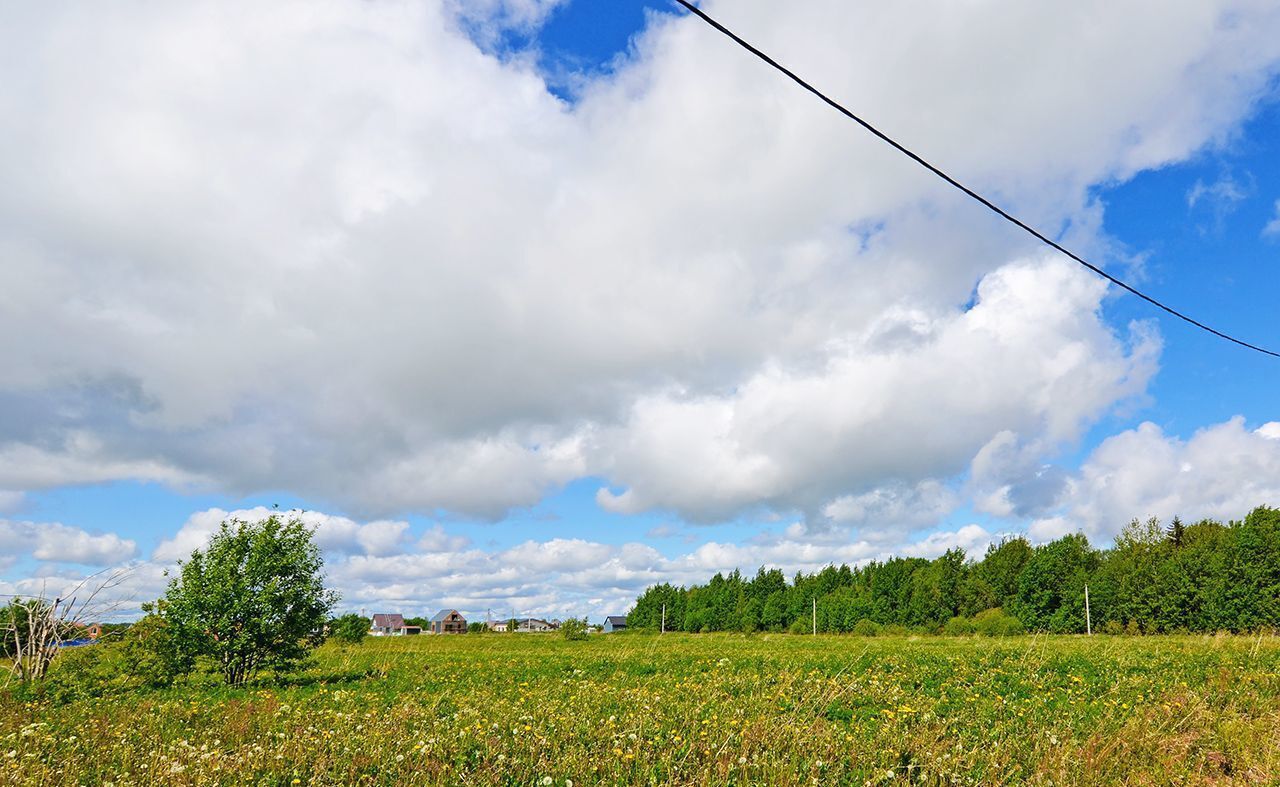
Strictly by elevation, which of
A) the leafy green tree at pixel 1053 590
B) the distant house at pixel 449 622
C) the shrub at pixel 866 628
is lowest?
the distant house at pixel 449 622

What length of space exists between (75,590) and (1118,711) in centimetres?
1782

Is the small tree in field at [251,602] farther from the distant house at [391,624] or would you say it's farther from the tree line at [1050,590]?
the distant house at [391,624]

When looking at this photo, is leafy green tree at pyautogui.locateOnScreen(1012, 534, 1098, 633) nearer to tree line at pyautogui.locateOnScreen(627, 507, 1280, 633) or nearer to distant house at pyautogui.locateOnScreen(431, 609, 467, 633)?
tree line at pyautogui.locateOnScreen(627, 507, 1280, 633)

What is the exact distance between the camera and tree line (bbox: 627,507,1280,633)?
1834 inches

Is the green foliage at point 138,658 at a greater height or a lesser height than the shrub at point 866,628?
greater

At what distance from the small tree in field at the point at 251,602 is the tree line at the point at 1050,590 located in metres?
51.9

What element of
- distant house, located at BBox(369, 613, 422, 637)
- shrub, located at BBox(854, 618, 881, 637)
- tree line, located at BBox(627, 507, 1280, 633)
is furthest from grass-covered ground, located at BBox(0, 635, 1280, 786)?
distant house, located at BBox(369, 613, 422, 637)

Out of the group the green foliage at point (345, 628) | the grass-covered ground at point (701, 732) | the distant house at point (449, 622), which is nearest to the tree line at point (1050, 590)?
the grass-covered ground at point (701, 732)

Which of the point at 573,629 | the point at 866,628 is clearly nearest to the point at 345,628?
the point at 573,629

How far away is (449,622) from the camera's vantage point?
141750mm

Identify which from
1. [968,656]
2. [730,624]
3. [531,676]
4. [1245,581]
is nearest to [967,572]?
[1245,581]

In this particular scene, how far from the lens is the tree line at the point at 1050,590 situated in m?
46.6

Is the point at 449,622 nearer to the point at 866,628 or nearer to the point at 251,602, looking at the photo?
the point at 866,628

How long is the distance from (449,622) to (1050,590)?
113m
